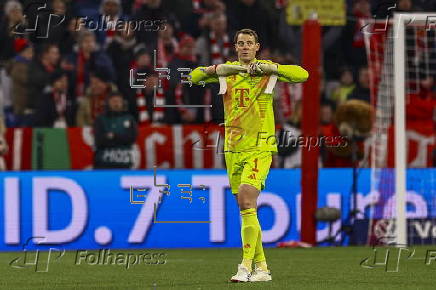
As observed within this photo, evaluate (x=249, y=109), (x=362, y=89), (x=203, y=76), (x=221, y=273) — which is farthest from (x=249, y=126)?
(x=362, y=89)

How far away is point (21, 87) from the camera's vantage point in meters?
16.1

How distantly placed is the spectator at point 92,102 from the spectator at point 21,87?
0.71 metres

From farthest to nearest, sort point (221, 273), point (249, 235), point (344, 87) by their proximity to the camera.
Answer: point (344, 87) → point (221, 273) → point (249, 235)

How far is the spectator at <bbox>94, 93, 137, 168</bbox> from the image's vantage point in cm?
1478

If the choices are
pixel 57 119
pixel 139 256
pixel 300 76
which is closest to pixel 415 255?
pixel 139 256

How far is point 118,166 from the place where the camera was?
48.6 feet

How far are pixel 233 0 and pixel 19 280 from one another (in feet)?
27.5

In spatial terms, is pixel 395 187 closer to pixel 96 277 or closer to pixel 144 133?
pixel 144 133

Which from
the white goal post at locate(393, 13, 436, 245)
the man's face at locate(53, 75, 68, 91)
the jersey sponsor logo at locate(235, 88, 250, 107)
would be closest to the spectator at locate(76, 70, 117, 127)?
the man's face at locate(53, 75, 68, 91)

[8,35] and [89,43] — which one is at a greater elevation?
[8,35]

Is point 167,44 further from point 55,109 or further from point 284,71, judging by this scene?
point 284,71

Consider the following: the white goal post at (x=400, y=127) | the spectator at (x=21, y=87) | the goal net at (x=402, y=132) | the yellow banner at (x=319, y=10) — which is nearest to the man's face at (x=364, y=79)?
the goal net at (x=402, y=132)

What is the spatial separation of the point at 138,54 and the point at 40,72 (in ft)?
4.60

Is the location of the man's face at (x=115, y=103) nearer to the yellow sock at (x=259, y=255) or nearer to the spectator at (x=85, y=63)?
the spectator at (x=85, y=63)
